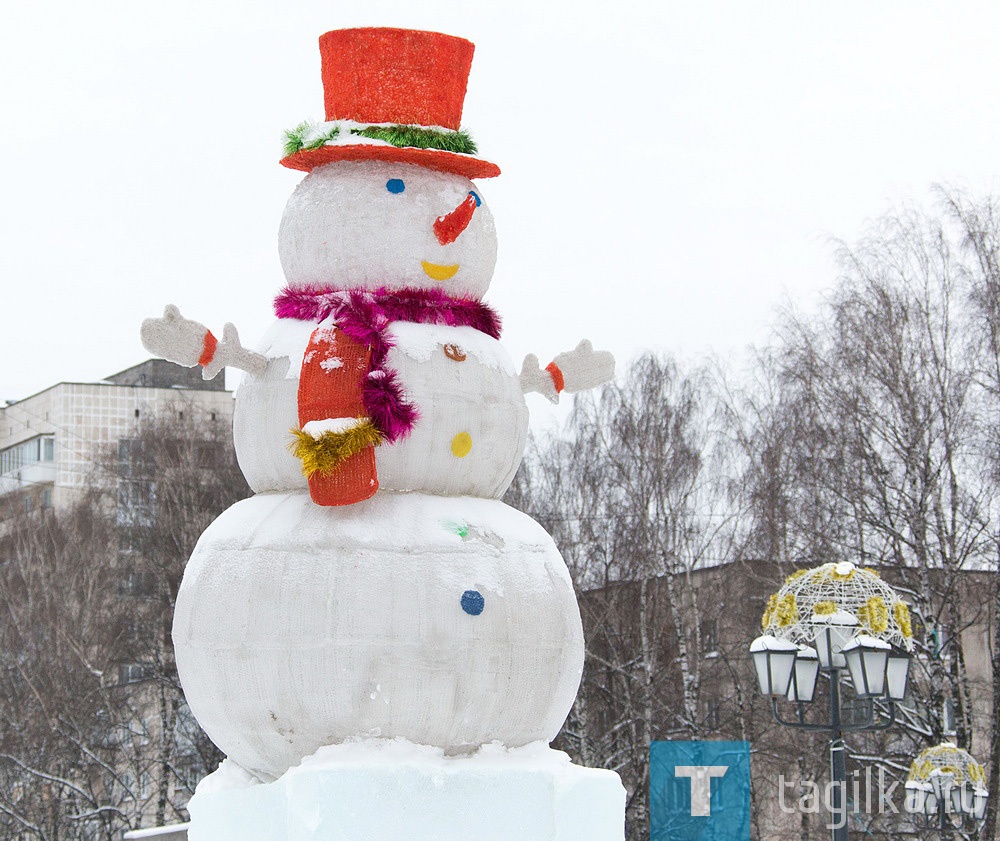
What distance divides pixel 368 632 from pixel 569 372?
198cm

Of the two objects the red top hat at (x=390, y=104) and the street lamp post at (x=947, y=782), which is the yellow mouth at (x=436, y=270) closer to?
the red top hat at (x=390, y=104)

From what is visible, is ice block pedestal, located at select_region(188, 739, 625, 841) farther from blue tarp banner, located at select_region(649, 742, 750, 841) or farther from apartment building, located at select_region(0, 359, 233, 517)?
apartment building, located at select_region(0, 359, 233, 517)

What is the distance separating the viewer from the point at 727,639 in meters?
23.5

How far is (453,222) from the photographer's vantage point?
7.32 meters

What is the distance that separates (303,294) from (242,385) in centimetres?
50

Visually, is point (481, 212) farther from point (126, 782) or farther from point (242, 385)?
point (126, 782)

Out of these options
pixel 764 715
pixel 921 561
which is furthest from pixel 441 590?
pixel 764 715

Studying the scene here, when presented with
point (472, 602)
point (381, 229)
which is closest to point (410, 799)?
point (472, 602)

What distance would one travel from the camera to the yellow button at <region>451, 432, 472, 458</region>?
7129 mm

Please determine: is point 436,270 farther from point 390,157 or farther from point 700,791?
point 700,791

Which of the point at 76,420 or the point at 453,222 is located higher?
the point at 76,420

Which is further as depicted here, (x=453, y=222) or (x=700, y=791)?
(x=700, y=791)

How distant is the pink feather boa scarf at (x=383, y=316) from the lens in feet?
22.8

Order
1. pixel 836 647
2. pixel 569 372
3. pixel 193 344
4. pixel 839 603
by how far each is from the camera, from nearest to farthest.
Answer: pixel 193 344 → pixel 569 372 → pixel 836 647 → pixel 839 603
